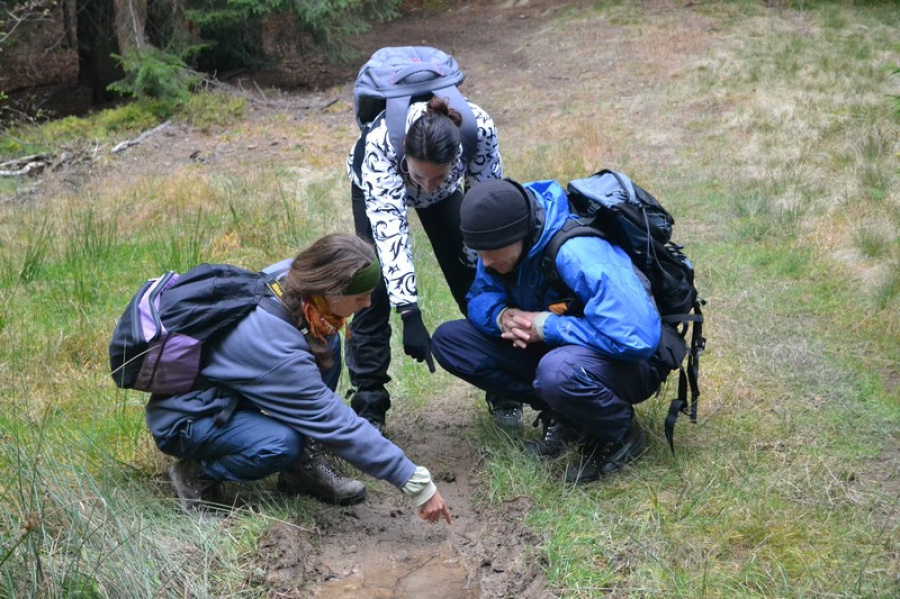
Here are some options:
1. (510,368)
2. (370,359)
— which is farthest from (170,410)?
(510,368)

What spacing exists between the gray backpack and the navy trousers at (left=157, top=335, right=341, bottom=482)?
1281 mm

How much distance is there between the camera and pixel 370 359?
4.26 metres

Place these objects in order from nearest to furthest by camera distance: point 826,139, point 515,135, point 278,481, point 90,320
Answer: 1. point 278,481
2. point 90,320
3. point 826,139
4. point 515,135

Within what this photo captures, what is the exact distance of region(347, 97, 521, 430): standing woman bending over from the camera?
3668mm

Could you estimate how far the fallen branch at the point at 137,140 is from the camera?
37.0ft

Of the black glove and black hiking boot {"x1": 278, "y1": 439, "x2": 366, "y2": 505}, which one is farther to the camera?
the black glove

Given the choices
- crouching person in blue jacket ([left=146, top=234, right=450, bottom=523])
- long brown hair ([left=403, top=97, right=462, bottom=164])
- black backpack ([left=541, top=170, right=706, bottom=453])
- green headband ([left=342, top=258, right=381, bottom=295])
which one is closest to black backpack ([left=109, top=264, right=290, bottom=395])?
crouching person in blue jacket ([left=146, top=234, right=450, bottom=523])

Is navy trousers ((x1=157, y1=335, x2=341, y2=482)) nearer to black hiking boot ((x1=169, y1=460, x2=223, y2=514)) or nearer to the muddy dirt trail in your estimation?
black hiking boot ((x1=169, y1=460, x2=223, y2=514))

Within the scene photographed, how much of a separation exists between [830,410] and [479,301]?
1.75 m

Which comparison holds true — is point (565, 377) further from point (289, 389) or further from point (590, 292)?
point (289, 389)

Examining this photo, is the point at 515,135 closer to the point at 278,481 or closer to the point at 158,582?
the point at 278,481

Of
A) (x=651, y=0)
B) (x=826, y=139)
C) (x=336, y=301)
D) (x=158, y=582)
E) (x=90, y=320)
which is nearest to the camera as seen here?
(x=158, y=582)

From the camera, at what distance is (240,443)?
327cm

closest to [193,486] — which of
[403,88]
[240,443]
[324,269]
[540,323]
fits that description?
[240,443]
